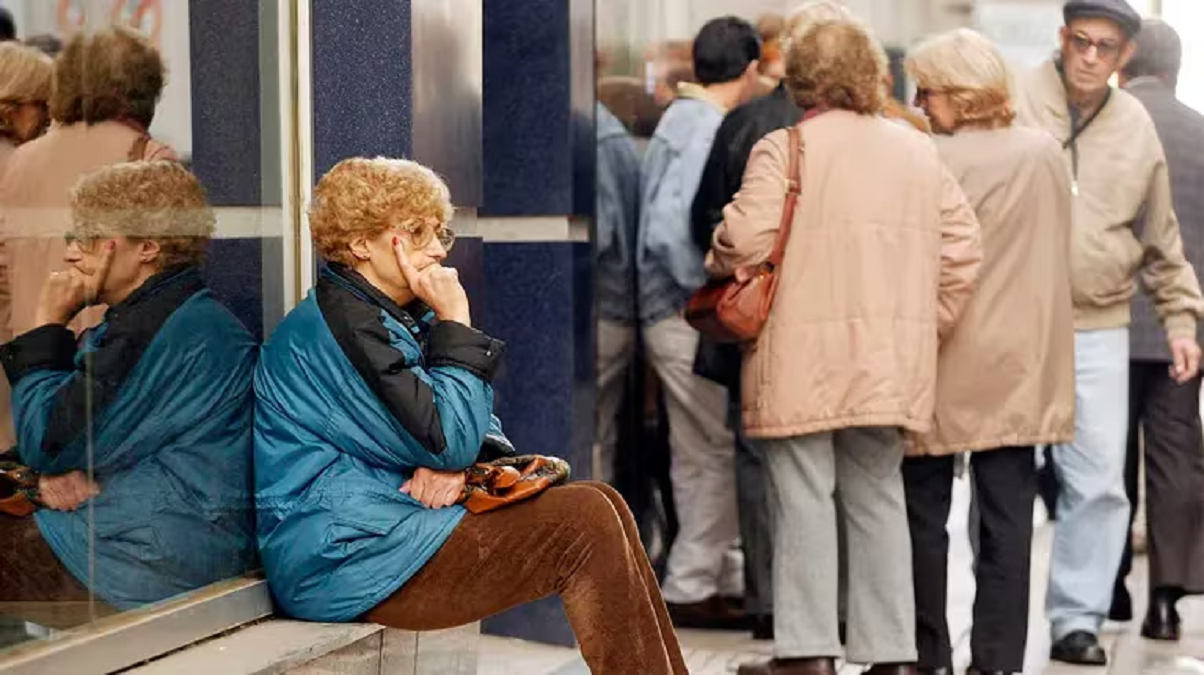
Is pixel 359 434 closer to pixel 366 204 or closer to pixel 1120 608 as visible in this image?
pixel 366 204

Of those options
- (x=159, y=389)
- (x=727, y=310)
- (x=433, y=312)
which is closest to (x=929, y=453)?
(x=727, y=310)

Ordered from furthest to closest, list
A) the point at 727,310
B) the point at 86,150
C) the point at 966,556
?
the point at 966,556 → the point at 727,310 → the point at 86,150

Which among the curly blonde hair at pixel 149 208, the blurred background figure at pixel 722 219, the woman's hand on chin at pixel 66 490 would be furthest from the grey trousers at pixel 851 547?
the woman's hand on chin at pixel 66 490

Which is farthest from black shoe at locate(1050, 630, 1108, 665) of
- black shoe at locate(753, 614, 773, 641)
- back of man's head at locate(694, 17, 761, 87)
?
back of man's head at locate(694, 17, 761, 87)

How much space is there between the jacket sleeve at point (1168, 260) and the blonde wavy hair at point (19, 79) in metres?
4.70

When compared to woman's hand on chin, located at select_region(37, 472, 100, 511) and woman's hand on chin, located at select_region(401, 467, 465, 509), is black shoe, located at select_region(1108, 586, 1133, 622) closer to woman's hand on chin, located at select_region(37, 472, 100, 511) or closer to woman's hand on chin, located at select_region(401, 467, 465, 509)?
woman's hand on chin, located at select_region(401, 467, 465, 509)

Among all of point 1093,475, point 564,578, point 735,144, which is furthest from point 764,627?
point 564,578

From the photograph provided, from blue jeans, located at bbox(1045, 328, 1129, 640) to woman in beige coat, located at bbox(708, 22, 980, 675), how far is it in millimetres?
1060

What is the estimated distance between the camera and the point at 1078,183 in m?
7.56

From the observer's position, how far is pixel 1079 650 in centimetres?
730

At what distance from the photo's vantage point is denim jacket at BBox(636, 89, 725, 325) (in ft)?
25.1

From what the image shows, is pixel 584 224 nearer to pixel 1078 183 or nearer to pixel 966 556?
pixel 1078 183

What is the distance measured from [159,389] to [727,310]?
2.32 meters

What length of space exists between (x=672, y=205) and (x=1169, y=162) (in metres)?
1.80
